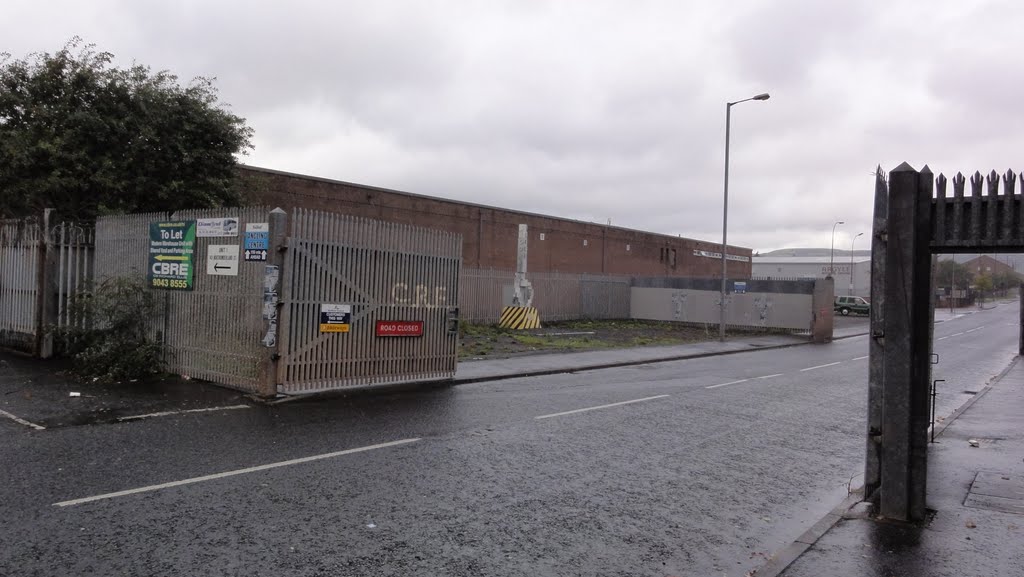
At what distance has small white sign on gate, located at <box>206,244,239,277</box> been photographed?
36.8 feet

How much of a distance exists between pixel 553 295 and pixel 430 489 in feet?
94.3

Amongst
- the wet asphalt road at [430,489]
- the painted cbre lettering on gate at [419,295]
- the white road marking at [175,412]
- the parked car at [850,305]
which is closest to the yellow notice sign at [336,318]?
the painted cbre lettering on gate at [419,295]

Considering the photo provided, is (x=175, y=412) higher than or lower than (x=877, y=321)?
lower

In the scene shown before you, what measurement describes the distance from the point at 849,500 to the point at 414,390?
7673 mm

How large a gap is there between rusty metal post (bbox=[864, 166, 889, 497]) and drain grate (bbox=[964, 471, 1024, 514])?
1.16m

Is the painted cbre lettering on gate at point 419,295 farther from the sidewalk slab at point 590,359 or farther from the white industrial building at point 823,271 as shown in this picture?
the white industrial building at point 823,271

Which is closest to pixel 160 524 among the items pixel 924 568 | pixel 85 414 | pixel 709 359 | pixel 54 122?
pixel 85 414

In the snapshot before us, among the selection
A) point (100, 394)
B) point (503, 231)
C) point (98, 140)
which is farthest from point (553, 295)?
point (100, 394)

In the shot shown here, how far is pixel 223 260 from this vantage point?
11.4m

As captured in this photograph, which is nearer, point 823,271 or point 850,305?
point 850,305

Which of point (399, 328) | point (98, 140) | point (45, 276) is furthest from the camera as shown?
point (98, 140)

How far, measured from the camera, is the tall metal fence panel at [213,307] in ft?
35.8

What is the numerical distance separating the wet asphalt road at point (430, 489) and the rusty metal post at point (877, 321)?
0.89 metres

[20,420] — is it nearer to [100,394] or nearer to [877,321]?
[100,394]
